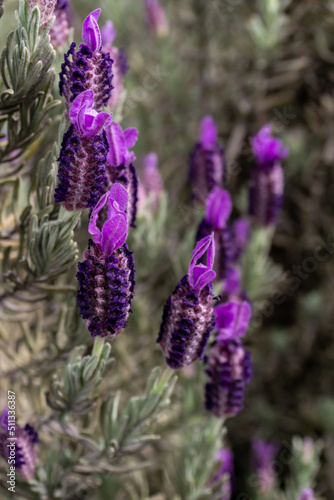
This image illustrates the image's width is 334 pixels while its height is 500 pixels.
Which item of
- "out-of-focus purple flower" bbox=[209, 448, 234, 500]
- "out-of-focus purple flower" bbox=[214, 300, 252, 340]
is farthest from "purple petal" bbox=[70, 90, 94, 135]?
"out-of-focus purple flower" bbox=[209, 448, 234, 500]

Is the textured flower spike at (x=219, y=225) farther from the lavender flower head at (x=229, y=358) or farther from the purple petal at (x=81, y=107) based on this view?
the purple petal at (x=81, y=107)

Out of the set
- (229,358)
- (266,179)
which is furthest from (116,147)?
(266,179)

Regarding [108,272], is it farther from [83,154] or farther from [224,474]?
[224,474]

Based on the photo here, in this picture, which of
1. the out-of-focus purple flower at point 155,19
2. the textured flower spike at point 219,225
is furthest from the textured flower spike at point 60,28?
the out-of-focus purple flower at point 155,19

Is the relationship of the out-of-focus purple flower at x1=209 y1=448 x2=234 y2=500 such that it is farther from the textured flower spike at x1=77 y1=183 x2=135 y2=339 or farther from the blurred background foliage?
the textured flower spike at x1=77 y1=183 x2=135 y2=339

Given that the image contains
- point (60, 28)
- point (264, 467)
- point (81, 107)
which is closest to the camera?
point (81, 107)

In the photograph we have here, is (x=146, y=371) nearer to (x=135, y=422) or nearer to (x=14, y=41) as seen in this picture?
(x=135, y=422)

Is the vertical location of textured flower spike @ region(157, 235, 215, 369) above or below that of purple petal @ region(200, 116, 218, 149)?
below
